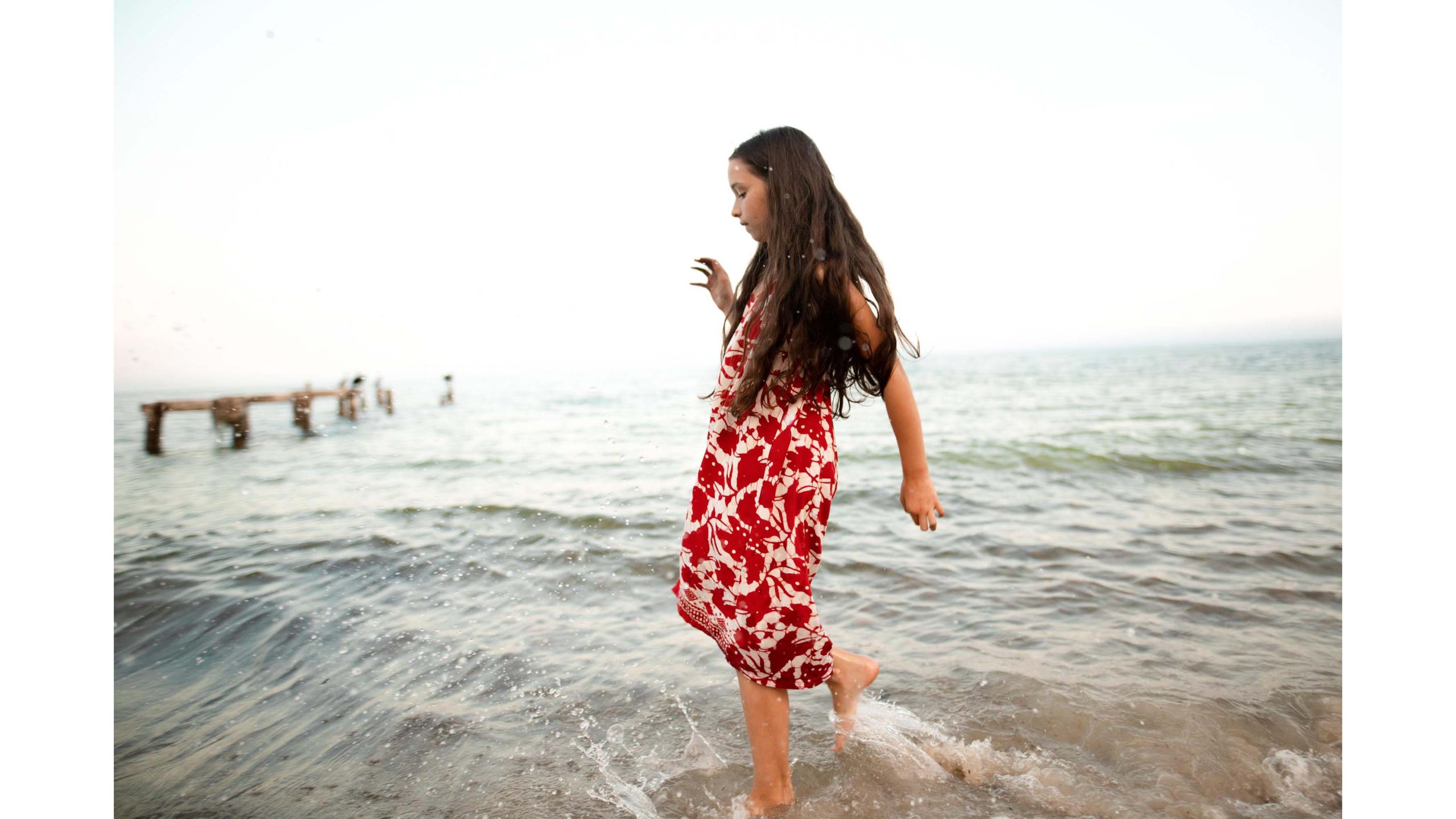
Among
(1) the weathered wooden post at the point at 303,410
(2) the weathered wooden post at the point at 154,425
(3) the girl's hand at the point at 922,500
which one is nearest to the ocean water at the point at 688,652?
(3) the girl's hand at the point at 922,500

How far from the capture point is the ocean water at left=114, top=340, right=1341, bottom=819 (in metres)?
2.27

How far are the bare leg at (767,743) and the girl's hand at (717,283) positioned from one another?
1114mm

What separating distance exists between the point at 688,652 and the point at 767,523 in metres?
1.64

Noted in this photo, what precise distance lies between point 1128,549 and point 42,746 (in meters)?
5.00

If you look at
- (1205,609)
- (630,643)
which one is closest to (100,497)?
(630,643)

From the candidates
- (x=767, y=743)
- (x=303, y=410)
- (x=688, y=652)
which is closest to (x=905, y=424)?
(x=767, y=743)

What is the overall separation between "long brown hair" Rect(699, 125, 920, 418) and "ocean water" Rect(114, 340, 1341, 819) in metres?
1.25

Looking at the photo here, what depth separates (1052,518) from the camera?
5516 millimetres

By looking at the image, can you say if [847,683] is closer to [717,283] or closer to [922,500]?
[922,500]

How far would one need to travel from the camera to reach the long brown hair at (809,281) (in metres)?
1.87

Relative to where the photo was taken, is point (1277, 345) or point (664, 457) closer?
A: point (664, 457)

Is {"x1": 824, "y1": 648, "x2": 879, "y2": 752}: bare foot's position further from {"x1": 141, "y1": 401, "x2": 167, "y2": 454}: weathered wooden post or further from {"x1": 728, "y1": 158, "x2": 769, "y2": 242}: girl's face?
{"x1": 141, "y1": 401, "x2": 167, "y2": 454}: weathered wooden post

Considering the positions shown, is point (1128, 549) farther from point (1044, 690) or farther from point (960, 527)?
point (1044, 690)

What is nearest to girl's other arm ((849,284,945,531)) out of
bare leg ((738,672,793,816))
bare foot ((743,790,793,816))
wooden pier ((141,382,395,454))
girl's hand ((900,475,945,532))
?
girl's hand ((900,475,945,532))
